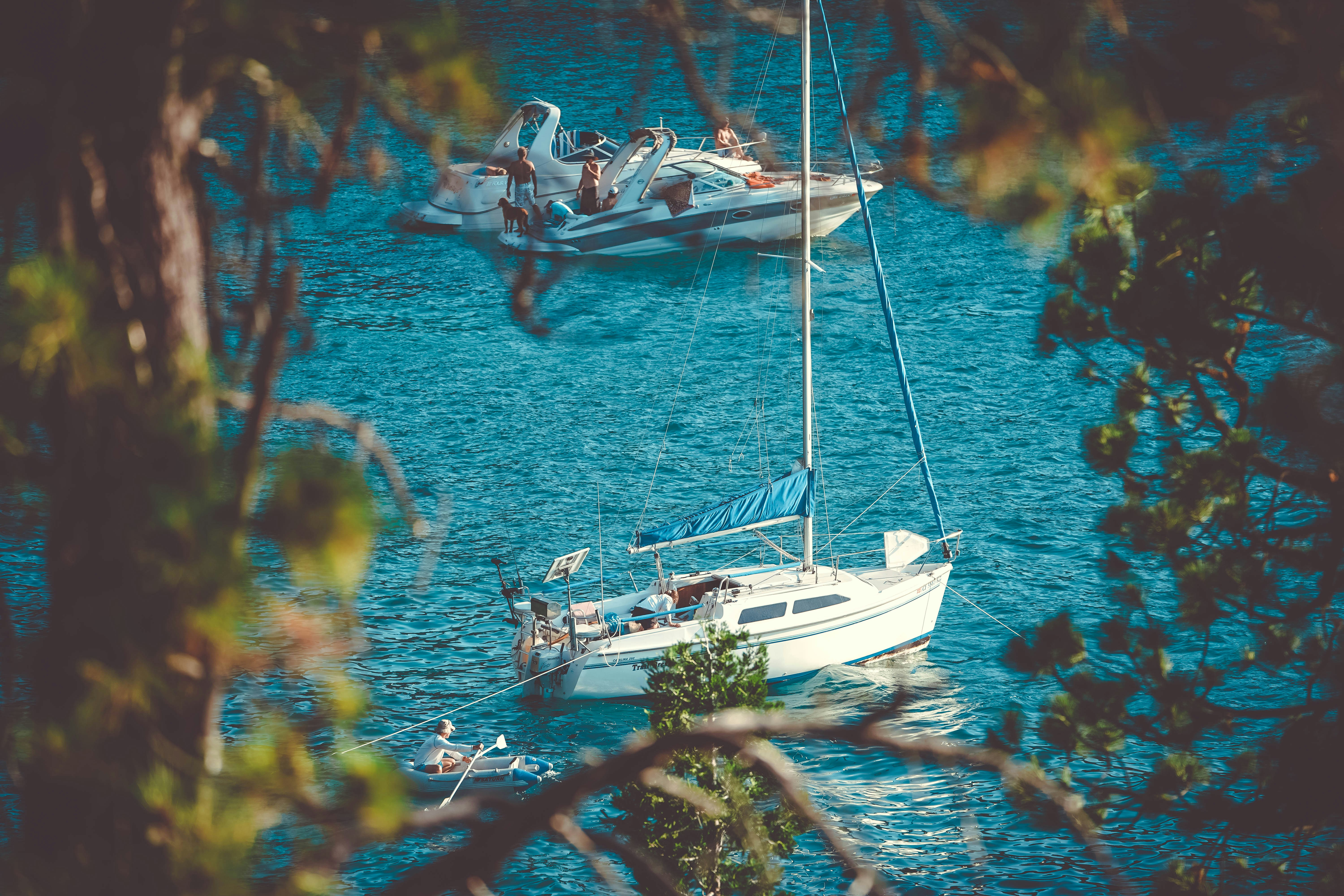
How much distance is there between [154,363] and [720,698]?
811cm

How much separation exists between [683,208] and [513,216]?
61.2ft

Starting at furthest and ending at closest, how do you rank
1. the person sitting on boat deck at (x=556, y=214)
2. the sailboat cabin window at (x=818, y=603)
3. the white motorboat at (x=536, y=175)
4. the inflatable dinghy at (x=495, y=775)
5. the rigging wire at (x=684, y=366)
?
1. the white motorboat at (x=536, y=175)
2. the person sitting on boat deck at (x=556, y=214)
3. the rigging wire at (x=684, y=366)
4. the sailboat cabin window at (x=818, y=603)
5. the inflatable dinghy at (x=495, y=775)

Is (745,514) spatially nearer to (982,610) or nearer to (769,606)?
(769,606)

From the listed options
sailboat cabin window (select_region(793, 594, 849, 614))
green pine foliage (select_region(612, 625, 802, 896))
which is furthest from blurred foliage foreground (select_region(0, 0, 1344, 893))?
sailboat cabin window (select_region(793, 594, 849, 614))

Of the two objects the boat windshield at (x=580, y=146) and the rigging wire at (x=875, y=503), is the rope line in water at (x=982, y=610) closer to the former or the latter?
the rigging wire at (x=875, y=503)

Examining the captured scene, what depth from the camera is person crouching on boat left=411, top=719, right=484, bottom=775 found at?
16484 mm

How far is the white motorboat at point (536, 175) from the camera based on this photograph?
140 ft

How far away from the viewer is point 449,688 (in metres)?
20.1

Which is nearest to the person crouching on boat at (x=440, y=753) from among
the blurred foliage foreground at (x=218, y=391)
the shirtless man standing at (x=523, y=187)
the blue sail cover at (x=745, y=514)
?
the blue sail cover at (x=745, y=514)

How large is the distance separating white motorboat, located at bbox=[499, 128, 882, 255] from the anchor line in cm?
2066

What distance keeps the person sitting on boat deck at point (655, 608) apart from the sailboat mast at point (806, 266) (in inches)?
91.8

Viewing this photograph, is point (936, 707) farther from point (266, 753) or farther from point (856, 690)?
point (266, 753)

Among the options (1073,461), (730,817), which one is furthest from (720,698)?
(1073,461)

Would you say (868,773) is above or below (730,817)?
below
